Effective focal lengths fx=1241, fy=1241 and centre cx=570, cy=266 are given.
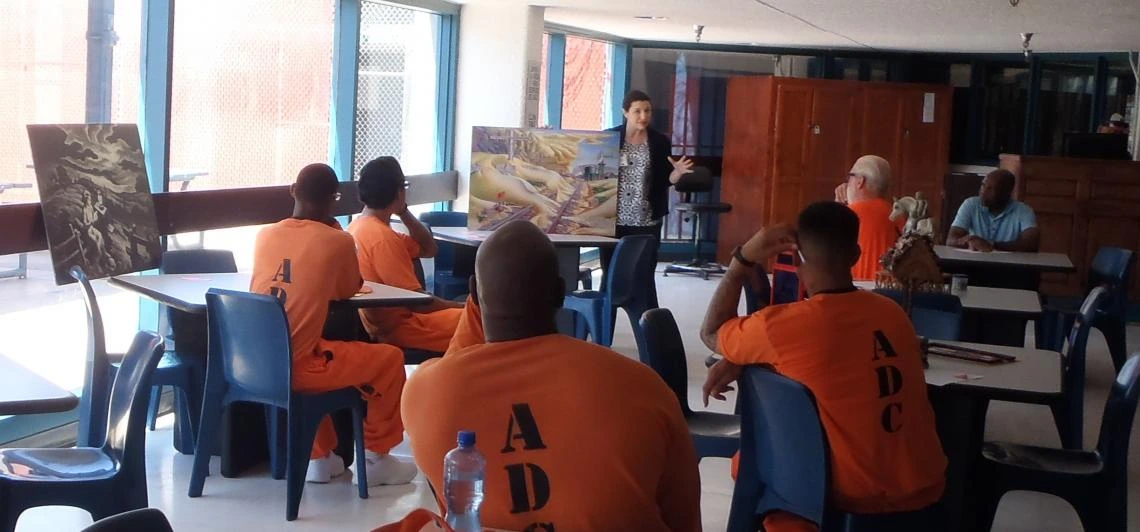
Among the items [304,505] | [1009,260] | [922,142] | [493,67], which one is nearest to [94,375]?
[304,505]

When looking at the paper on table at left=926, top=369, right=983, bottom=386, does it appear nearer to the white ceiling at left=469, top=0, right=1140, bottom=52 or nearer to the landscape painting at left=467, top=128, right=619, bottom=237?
the landscape painting at left=467, top=128, right=619, bottom=237

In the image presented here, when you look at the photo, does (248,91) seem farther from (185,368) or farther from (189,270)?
(185,368)

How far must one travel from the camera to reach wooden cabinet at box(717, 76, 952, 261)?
12.8 meters

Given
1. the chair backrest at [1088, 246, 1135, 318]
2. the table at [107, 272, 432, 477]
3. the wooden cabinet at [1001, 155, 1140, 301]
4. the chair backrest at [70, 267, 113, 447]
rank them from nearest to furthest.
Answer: the chair backrest at [70, 267, 113, 447]
the table at [107, 272, 432, 477]
the chair backrest at [1088, 246, 1135, 318]
the wooden cabinet at [1001, 155, 1140, 301]

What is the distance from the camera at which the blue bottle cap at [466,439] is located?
82.5 inches

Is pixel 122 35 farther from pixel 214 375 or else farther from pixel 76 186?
pixel 214 375

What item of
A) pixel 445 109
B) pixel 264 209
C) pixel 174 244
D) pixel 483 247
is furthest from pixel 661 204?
pixel 483 247

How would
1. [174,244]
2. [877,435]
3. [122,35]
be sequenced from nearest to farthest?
1. [877,435]
2. [122,35]
3. [174,244]

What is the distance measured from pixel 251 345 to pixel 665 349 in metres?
1.59

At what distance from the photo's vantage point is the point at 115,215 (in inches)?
213

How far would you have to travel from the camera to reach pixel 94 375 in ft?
14.6

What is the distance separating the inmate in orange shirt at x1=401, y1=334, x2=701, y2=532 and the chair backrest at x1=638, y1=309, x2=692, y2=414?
1795 mm

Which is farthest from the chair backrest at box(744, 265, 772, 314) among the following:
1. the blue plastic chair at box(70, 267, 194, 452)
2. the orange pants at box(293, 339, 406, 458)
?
the blue plastic chair at box(70, 267, 194, 452)

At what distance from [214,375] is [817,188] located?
913 cm
